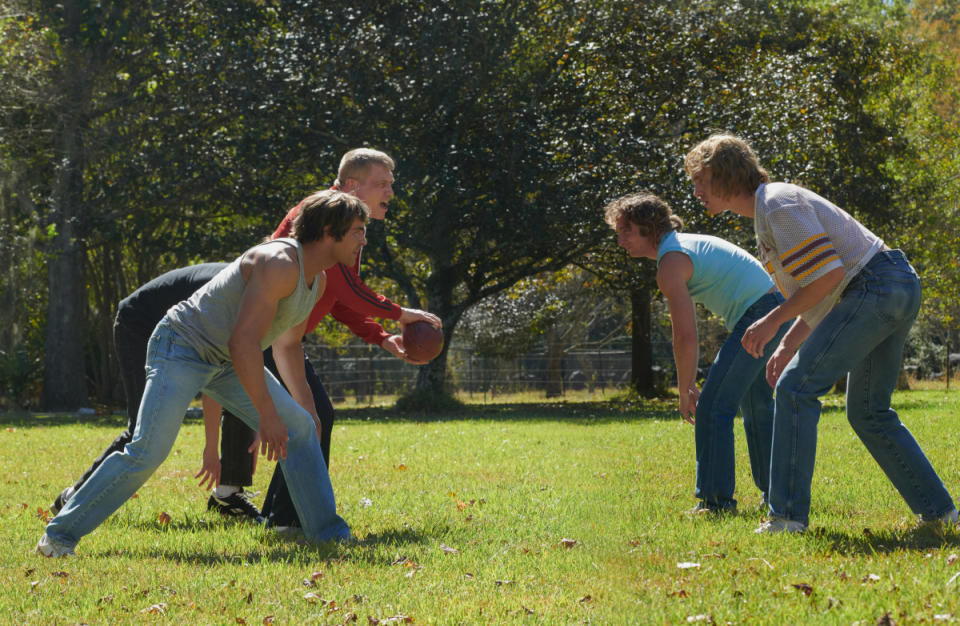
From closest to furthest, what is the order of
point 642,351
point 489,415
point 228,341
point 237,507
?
point 228,341, point 237,507, point 489,415, point 642,351

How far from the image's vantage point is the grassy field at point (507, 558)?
3.66 metres

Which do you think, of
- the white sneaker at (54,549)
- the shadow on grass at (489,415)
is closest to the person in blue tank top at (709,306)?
the white sneaker at (54,549)

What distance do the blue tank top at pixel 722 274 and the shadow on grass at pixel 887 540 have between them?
148cm

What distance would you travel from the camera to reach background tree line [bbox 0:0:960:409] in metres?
20.4

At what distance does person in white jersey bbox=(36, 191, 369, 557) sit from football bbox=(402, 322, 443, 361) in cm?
142

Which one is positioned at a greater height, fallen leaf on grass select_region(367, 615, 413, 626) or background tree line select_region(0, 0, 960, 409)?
background tree line select_region(0, 0, 960, 409)

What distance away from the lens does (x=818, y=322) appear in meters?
4.95

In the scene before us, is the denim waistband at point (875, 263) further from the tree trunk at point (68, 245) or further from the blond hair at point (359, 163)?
the tree trunk at point (68, 245)

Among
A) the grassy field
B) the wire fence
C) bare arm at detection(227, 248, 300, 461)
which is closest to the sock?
the grassy field

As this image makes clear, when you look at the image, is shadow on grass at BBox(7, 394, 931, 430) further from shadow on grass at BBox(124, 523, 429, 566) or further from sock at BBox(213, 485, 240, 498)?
shadow on grass at BBox(124, 523, 429, 566)

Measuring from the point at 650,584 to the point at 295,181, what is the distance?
18784mm

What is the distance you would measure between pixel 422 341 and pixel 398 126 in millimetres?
15058

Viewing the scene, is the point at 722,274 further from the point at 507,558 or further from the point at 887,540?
the point at 507,558

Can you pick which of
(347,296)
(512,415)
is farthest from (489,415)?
(347,296)
